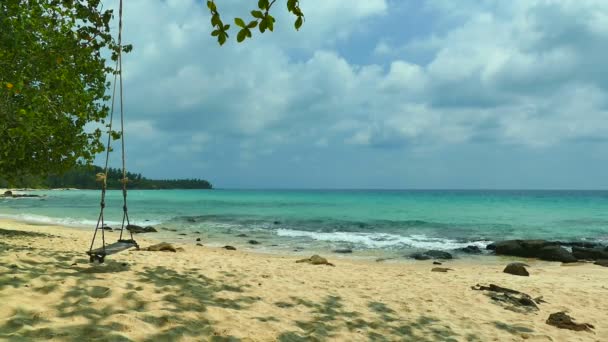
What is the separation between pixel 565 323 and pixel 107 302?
330 inches

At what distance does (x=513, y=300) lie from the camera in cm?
963

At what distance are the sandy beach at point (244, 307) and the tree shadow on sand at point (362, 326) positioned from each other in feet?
0.06

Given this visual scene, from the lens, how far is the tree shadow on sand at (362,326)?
21.4ft

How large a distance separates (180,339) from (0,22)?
28.1 ft

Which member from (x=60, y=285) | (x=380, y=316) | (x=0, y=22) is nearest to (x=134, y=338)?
(x=60, y=285)

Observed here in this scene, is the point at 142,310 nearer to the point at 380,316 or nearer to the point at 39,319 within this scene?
the point at 39,319

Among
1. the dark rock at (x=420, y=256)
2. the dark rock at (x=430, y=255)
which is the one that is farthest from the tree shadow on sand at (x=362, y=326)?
the dark rock at (x=430, y=255)

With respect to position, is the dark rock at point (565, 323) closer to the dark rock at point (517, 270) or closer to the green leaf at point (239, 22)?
the dark rock at point (517, 270)

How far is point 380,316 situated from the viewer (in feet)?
25.5

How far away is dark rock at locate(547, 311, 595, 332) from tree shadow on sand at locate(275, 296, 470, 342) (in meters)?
2.43

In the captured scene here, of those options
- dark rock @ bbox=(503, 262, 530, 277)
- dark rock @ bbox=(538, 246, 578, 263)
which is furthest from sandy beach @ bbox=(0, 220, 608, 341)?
dark rock @ bbox=(538, 246, 578, 263)

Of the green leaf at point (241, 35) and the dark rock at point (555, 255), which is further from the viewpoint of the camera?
the dark rock at point (555, 255)

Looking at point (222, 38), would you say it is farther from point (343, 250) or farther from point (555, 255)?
point (555, 255)

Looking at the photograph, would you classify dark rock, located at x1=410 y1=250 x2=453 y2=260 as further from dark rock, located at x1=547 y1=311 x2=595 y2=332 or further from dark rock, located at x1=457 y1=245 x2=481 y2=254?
dark rock, located at x1=547 y1=311 x2=595 y2=332
